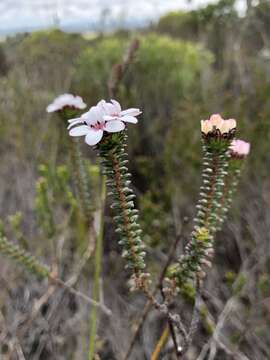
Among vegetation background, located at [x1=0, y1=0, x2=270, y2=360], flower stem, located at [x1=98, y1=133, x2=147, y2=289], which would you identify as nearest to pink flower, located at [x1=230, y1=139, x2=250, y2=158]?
vegetation background, located at [x1=0, y1=0, x2=270, y2=360]

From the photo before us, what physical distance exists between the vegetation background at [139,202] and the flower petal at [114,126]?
1.19ft

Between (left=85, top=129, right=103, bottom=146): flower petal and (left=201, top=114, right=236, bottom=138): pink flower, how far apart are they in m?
0.20

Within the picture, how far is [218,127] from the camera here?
755 millimetres

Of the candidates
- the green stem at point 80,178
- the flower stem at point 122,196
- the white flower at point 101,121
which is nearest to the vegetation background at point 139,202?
the green stem at point 80,178

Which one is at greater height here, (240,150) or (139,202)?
(240,150)

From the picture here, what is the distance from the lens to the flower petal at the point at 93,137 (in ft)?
2.06

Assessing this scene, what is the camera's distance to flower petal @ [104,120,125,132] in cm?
63

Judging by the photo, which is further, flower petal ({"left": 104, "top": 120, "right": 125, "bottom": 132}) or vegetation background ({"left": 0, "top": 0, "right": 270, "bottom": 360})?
vegetation background ({"left": 0, "top": 0, "right": 270, "bottom": 360})

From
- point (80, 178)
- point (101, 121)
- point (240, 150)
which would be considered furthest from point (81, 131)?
point (80, 178)

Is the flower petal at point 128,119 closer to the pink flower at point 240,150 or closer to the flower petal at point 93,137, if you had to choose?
the flower petal at point 93,137

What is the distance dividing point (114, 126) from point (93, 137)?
3 cm

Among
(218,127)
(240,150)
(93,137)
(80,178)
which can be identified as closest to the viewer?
(93,137)

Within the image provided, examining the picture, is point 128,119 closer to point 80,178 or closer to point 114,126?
point 114,126

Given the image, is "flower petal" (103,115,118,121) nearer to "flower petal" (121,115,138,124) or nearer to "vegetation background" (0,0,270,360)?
"flower petal" (121,115,138,124)
